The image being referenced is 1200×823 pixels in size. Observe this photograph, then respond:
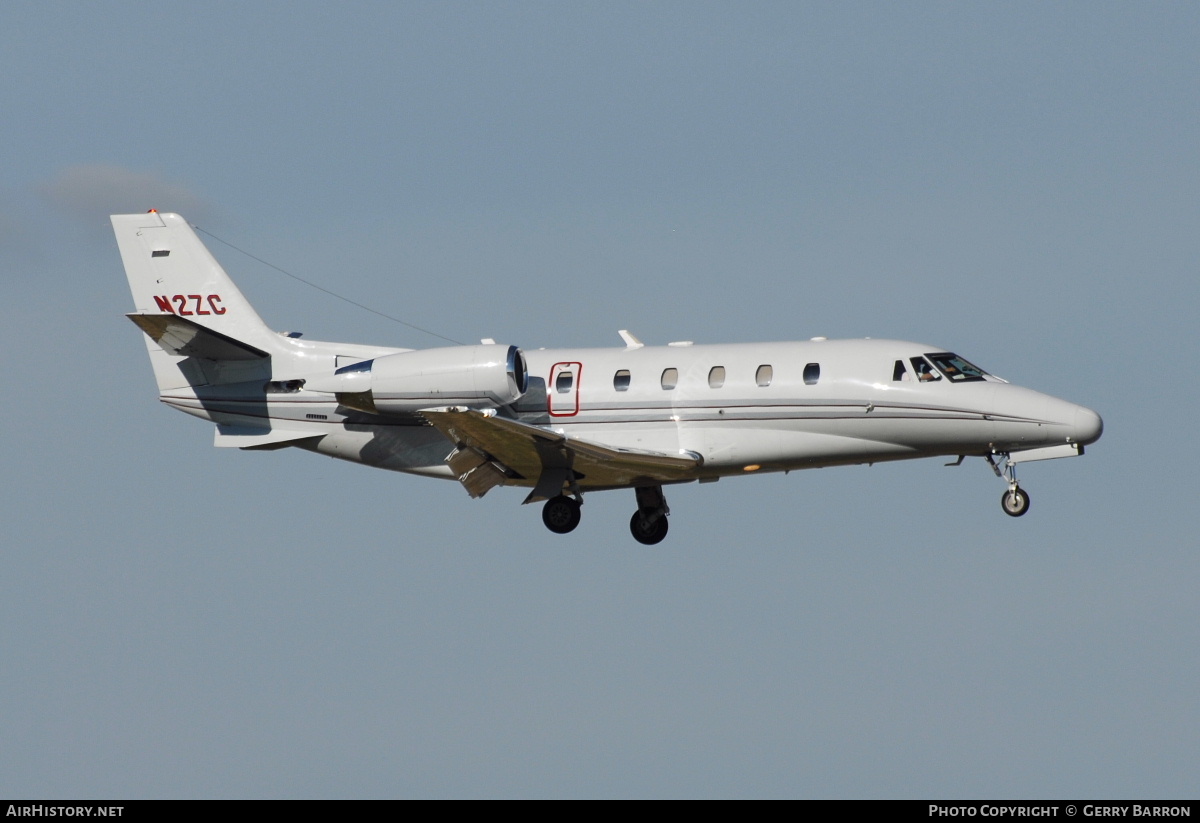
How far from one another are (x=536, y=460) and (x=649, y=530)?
11.2 ft

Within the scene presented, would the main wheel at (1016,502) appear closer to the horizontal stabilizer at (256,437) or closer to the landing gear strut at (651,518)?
the landing gear strut at (651,518)

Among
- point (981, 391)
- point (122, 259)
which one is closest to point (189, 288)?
point (122, 259)

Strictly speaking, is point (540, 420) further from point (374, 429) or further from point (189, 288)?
point (189, 288)

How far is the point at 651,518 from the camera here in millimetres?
29500

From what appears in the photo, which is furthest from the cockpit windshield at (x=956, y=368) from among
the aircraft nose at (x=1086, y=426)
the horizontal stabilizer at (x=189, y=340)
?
the horizontal stabilizer at (x=189, y=340)

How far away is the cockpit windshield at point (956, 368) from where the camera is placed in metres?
26.8

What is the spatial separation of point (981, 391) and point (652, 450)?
18.3ft

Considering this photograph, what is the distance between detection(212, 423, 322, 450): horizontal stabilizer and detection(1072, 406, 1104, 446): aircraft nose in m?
13.3

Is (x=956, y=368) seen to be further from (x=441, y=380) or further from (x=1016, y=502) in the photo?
(x=441, y=380)

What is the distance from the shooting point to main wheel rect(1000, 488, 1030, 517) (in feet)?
87.7

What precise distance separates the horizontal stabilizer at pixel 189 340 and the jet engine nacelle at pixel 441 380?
3.07 m

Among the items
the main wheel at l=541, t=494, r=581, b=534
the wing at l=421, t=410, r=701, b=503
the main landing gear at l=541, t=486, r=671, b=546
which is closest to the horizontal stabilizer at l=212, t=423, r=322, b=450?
the wing at l=421, t=410, r=701, b=503

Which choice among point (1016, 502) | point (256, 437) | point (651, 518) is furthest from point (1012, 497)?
point (256, 437)

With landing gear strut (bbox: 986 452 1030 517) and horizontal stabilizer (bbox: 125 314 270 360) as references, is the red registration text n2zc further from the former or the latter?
landing gear strut (bbox: 986 452 1030 517)
